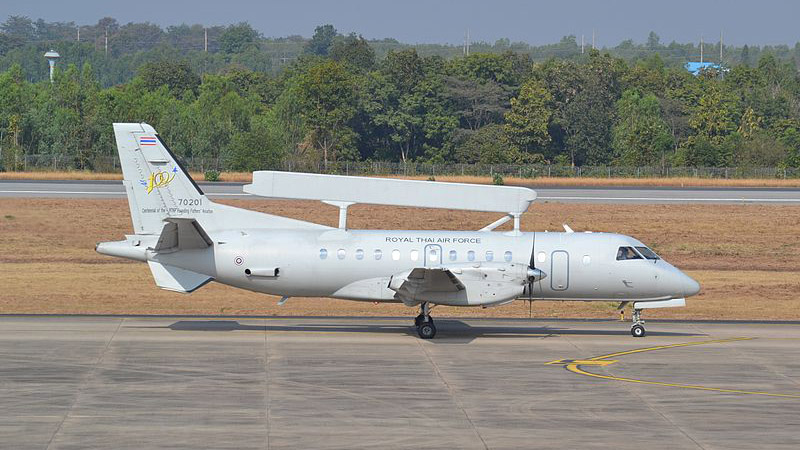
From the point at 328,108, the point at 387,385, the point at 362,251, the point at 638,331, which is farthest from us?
the point at 328,108

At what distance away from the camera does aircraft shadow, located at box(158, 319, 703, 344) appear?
105 feet

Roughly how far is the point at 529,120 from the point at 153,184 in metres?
83.1

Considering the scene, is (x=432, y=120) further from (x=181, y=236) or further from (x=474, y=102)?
(x=181, y=236)

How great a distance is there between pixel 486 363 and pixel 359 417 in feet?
21.9

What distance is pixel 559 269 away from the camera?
101 feet

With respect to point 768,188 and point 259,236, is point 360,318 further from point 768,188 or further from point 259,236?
point 768,188

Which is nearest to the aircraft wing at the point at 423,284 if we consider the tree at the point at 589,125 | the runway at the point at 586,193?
the runway at the point at 586,193

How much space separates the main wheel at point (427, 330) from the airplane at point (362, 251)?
31 millimetres

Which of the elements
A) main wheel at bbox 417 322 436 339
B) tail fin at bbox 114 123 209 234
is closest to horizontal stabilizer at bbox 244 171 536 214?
tail fin at bbox 114 123 209 234

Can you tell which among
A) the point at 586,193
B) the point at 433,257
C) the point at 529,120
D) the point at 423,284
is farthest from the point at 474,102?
the point at 423,284

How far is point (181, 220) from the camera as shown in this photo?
2958 centimetres

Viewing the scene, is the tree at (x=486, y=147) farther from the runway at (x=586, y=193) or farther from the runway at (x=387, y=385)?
the runway at (x=387, y=385)

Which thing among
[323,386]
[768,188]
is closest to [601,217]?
[768,188]

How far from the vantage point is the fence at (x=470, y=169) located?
328ft
